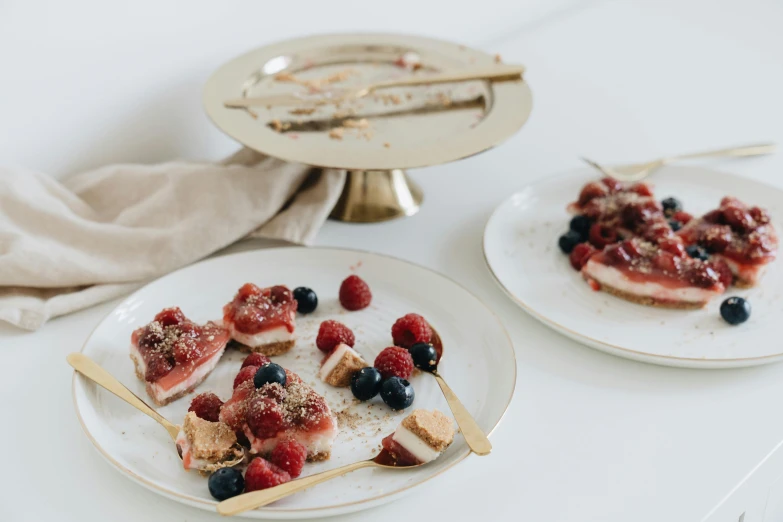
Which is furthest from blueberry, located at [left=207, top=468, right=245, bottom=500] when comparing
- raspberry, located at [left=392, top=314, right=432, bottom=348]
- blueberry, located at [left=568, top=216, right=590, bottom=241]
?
blueberry, located at [left=568, top=216, right=590, bottom=241]

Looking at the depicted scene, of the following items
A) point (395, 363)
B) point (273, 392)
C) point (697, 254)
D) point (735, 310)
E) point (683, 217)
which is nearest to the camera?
point (273, 392)

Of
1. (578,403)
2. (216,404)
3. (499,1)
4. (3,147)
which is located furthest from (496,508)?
(499,1)

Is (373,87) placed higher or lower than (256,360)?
higher

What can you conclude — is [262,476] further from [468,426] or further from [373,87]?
[373,87]

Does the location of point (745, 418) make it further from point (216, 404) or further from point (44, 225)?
point (44, 225)

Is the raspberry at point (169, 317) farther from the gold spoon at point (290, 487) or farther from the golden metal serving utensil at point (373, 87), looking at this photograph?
the golden metal serving utensil at point (373, 87)

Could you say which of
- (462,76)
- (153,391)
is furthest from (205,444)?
(462,76)

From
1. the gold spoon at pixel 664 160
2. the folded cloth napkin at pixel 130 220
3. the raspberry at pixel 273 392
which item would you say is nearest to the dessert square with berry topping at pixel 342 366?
the raspberry at pixel 273 392

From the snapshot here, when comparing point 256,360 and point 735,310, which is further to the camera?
point 735,310
